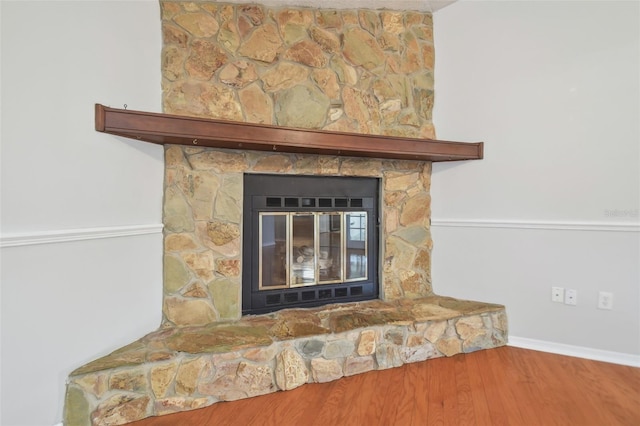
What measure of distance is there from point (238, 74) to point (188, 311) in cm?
155

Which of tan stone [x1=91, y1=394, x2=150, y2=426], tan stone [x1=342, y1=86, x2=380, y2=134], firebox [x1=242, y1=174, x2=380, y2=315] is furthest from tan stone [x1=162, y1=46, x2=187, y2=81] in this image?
tan stone [x1=91, y1=394, x2=150, y2=426]

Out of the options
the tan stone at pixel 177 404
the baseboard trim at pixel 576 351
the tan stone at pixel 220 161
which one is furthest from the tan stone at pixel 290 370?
the baseboard trim at pixel 576 351

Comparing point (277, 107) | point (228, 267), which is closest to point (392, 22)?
point (277, 107)

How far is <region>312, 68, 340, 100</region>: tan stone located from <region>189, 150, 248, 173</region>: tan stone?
737mm

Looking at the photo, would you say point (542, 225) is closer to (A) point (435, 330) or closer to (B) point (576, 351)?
(B) point (576, 351)

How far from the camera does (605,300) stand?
2059 mm

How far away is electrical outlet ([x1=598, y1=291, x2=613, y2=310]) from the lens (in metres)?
2.04

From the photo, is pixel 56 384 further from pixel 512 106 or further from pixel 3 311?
pixel 512 106

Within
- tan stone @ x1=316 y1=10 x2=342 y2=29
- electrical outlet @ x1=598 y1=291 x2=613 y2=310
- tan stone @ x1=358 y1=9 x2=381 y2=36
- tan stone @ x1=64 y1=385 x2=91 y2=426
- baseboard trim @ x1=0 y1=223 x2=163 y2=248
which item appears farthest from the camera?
tan stone @ x1=358 y1=9 x2=381 y2=36

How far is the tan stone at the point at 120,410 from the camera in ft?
4.85

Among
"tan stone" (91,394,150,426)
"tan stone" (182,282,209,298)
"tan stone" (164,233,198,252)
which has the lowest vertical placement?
"tan stone" (91,394,150,426)

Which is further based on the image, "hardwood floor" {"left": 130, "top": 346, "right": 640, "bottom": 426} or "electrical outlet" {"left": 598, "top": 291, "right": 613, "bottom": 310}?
"electrical outlet" {"left": 598, "top": 291, "right": 613, "bottom": 310}

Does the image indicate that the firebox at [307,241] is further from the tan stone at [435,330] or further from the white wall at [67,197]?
the white wall at [67,197]

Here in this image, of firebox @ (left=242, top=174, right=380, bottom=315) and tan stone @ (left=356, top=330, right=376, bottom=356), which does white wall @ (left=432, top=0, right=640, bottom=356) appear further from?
tan stone @ (left=356, top=330, right=376, bottom=356)
